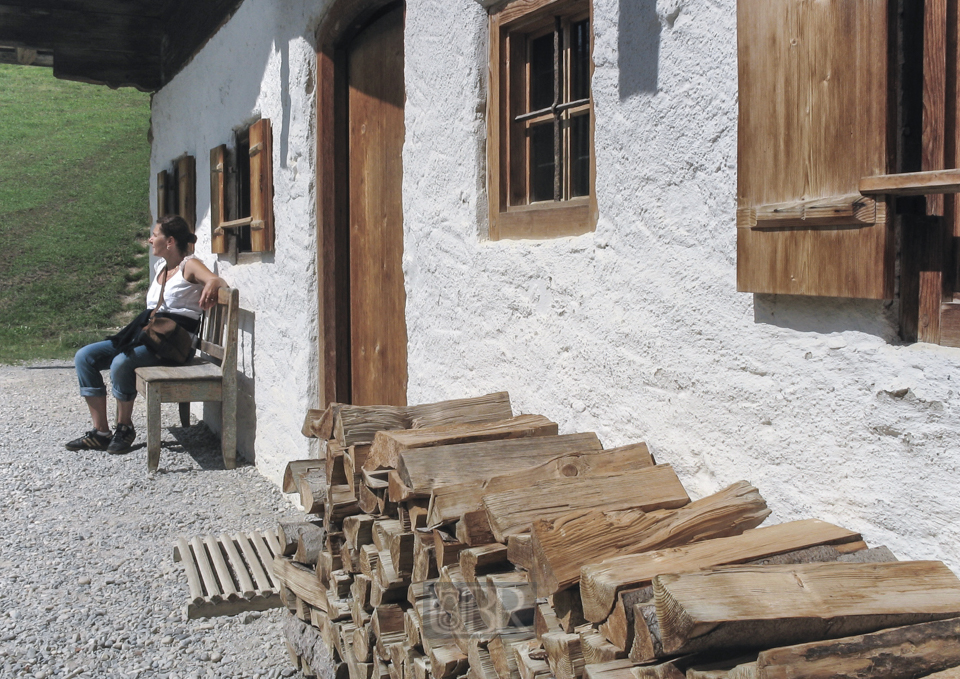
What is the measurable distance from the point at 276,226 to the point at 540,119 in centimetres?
259

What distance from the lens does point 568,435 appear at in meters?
2.64

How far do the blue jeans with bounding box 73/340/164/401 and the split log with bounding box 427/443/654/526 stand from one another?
4.60 meters

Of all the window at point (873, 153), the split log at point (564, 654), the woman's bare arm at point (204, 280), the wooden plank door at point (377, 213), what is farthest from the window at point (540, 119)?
the woman's bare arm at point (204, 280)

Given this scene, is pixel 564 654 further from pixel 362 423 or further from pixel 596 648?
pixel 362 423

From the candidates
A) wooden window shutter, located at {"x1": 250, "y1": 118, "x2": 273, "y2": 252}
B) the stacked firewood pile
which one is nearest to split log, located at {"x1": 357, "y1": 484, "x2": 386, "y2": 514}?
the stacked firewood pile

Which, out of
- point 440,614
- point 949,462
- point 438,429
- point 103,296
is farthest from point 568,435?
point 103,296

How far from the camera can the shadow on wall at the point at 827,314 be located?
1829mm

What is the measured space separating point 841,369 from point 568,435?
90 centimetres

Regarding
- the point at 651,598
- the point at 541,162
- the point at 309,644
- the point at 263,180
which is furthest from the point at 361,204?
the point at 651,598

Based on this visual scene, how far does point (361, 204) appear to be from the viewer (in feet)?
15.2

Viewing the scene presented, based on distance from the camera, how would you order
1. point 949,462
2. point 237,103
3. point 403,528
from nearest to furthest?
point 949,462 → point 403,528 → point 237,103

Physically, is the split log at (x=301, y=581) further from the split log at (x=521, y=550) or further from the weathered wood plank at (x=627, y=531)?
the weathered wood plank at (x=627, y=531)

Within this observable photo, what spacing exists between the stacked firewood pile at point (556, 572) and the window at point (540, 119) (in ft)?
2.10

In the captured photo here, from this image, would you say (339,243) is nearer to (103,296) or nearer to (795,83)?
(795,83)
